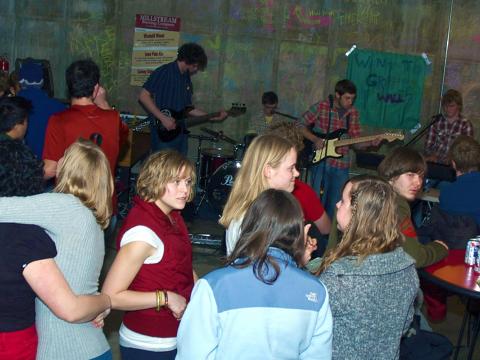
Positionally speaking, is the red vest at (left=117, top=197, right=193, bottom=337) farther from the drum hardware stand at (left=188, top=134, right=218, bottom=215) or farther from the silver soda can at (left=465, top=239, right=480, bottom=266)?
the drum hardware stand at (left=188, top=134, right=218, bottom=215)

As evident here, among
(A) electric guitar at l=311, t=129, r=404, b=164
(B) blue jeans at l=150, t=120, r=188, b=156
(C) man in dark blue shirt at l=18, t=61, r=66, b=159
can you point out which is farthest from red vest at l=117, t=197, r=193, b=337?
(A) electric guitar at l=311, t=129, r=404, b=164

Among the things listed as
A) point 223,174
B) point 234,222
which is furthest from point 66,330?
point 223,174

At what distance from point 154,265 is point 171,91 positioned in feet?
16.5

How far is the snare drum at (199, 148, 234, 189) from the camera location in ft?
29.3

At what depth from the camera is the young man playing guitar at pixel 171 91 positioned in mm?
7547

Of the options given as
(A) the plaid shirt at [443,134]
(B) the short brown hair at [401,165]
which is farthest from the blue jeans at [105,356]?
(A) the plaid shirt at [443,134]

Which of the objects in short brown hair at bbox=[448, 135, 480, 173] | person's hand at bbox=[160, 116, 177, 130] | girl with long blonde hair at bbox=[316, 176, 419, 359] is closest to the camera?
girl with long blonde hair at bbox=[316, 176, 419, 359]

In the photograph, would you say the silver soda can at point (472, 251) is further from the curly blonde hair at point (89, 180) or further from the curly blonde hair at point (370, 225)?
the curly blonde hair at point (89, 180)

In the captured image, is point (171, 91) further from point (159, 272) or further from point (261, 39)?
point (159, 272)

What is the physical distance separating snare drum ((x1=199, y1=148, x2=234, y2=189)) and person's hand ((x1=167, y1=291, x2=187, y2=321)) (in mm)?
5891

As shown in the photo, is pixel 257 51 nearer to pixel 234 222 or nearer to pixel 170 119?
pixel 170 119

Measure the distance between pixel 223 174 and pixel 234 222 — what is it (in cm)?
507

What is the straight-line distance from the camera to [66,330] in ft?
8.99

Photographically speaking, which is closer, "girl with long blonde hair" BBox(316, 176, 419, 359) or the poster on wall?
"girl with long blonde hair" BBox(316, 176, 419, 359)
